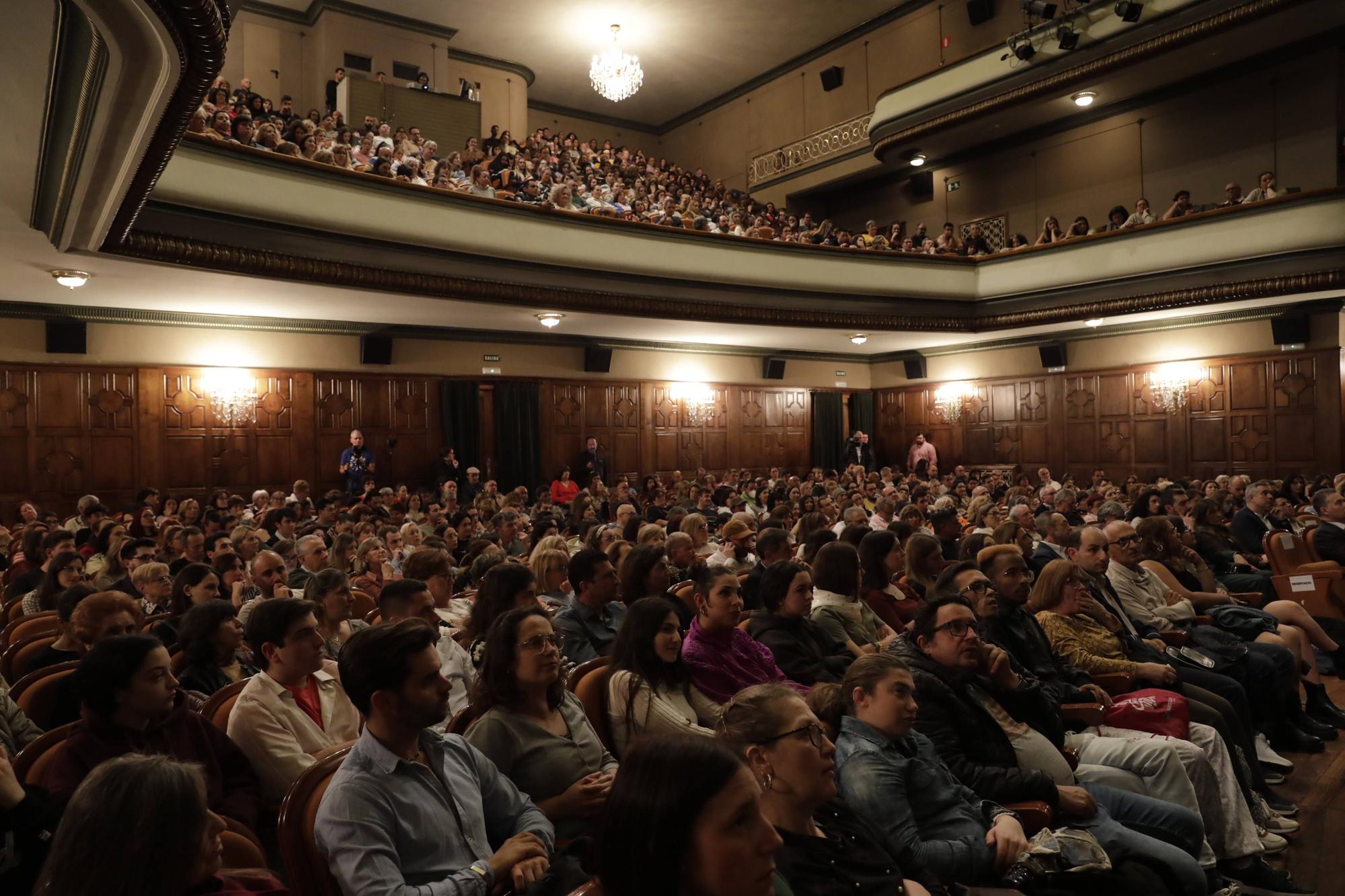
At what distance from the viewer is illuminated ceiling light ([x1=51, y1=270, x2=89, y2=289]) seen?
706 cm

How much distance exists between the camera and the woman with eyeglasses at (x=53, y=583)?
13.3 feet

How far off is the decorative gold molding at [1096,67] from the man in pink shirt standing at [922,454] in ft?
15.5

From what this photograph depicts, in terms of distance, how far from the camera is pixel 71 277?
715cm

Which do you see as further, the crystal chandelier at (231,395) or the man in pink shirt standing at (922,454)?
the man in pink shirt standing at (922,454)

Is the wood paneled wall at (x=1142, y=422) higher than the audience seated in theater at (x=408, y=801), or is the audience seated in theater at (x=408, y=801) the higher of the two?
the wood paneled wall at (x=1142, y=422)

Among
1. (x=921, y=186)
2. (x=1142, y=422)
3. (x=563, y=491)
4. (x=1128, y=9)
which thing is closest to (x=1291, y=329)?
(x=1142, y=422)

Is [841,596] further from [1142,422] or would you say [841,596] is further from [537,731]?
[1142,422]

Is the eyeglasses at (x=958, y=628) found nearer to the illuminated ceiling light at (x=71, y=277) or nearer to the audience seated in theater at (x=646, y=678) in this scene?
the audience seated in theater at (x=646, y=678)

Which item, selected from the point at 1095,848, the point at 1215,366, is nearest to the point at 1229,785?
the point at 1095,848

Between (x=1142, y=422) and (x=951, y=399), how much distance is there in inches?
119

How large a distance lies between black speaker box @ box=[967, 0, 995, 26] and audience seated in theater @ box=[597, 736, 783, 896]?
564 inches

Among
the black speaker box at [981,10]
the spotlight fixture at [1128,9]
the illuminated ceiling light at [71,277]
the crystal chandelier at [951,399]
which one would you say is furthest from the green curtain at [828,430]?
the illuminated ceiling light at [71,277]

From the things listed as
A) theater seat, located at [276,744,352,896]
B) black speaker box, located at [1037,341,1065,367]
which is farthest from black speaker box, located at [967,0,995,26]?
theater seat, located at [276,744,352,896]

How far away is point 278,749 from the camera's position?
2.28 m
